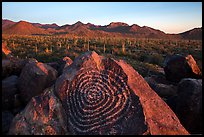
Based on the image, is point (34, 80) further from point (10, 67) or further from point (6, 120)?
point (10, 67)

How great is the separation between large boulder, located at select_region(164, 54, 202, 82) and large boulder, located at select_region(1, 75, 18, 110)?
551 cm

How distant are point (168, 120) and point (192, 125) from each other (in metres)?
1.46

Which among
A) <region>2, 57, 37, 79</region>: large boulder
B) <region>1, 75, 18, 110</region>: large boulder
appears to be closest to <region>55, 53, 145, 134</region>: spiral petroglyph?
<region>1, 75, 18, 110</region>: large boulder

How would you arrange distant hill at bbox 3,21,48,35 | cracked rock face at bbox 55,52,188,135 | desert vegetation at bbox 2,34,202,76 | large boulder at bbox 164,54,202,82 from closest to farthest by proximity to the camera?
1. cracked rock face at bbox 55,52,188,135
2. large boulder at bbox 164,54,202,82
3. desert vegetation at bbox 2,34,202,76
4. distant hill at bbox 3,21,48,35

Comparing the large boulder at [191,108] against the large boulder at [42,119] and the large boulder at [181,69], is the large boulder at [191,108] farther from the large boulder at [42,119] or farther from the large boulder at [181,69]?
the large boulder at [42,119]

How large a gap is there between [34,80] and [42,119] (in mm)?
1740

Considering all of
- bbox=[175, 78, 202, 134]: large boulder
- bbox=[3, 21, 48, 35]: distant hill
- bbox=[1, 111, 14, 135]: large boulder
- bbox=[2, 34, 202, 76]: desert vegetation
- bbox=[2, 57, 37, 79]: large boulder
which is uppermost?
bbox=[2, 57, 37, 79]: large boulder

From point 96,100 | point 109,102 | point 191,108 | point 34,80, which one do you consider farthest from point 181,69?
point 34,80

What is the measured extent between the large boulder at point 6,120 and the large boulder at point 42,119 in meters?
0.64

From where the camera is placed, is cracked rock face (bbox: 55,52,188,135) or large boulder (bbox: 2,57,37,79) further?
large boulder (bbox: 2,57,37,79)

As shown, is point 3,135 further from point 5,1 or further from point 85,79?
point 5,1

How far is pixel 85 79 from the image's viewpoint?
243 inches

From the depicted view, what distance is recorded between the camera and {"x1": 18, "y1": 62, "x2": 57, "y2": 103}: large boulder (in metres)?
7.21

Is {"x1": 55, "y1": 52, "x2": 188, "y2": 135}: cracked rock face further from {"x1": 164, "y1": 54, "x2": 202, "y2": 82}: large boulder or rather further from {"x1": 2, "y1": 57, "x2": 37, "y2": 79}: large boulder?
{"x1": 164, "y1": 54, "x2": 202, "y2": 82}: large boulder
